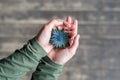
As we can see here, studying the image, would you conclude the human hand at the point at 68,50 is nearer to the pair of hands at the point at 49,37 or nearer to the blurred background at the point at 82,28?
the pair of hands at the point at 49,37

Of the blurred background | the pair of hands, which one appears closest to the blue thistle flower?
the pair of hands

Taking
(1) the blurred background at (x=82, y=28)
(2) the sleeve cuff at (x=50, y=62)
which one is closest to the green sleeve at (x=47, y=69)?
(2) the sleeve cuff at (x=50, y=62)

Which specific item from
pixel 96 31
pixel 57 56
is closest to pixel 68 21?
pixel 57 56

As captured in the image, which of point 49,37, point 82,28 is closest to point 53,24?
point 49,37

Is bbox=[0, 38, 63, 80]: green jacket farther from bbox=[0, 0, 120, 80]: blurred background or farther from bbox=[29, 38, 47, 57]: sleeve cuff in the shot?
bbox=[0, 0, 120, 80]: blurred background

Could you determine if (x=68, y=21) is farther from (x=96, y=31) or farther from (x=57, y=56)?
(x=96, y=31)
